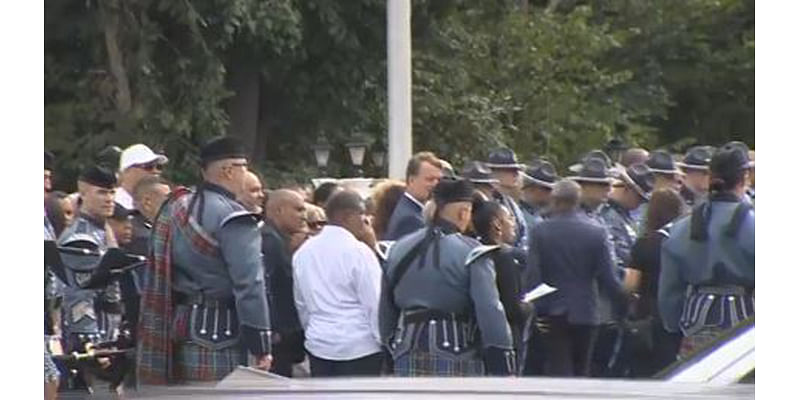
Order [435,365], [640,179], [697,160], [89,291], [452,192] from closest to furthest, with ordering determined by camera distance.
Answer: [435,365] < [452,192] < [89,291] < [697,160] < [640,179]

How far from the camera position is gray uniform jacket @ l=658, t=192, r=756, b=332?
25.6 feet

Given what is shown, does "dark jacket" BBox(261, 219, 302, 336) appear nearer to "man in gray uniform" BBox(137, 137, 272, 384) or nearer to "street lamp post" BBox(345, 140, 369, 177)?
"man in gray uniform" BBox(137, 137, 272, 384)

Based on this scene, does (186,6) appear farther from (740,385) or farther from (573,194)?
(740,385)

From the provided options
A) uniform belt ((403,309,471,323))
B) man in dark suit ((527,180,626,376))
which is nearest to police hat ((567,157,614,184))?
man in dark suit ((527,180,626,376))

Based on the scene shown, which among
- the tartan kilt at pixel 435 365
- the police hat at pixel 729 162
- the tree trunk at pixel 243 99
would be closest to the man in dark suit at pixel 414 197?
the tartan kilt at pixel 435 365

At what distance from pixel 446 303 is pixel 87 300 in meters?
1.56

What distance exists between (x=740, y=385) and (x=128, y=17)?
62.4ft

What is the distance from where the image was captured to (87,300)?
26.7 ft

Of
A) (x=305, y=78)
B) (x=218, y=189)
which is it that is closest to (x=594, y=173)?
(x=218, y=189)

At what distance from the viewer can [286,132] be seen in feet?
81.0

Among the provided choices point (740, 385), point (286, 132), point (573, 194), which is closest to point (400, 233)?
point (573, 194)

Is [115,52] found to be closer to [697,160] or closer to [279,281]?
[697,160]

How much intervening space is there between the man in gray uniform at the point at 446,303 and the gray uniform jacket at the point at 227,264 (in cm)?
67

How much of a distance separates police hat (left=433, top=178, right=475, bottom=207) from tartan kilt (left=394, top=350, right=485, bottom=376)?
635 millimetres
